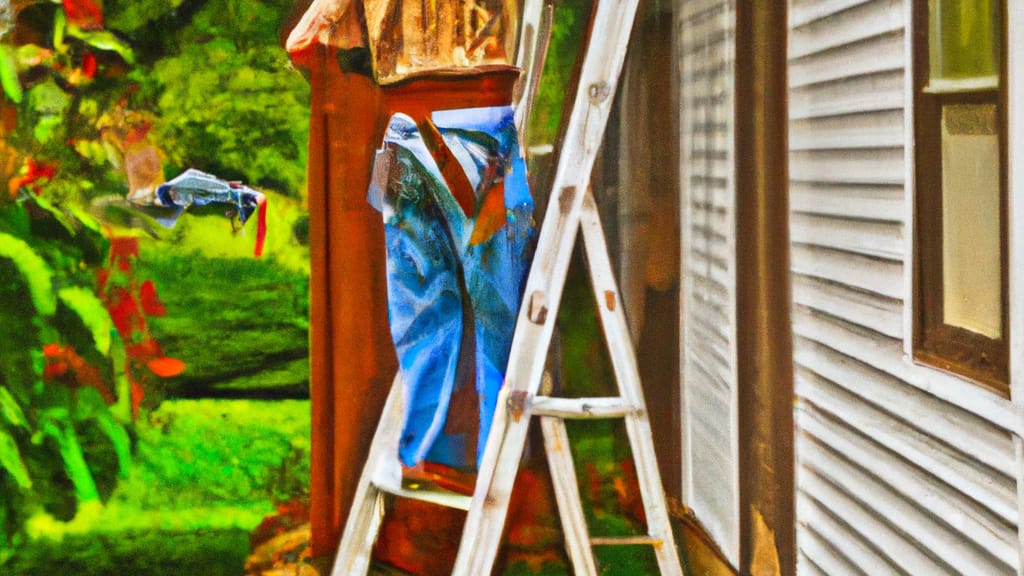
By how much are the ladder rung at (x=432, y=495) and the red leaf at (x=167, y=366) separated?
562mm


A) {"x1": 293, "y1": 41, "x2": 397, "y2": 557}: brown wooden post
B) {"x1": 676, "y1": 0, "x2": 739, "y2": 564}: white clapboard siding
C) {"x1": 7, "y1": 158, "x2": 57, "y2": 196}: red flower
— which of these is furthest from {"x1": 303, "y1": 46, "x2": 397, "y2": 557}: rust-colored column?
{"x1": 676, "y1": 0, "x2": 739, "y2": 564}: white clapboard siding

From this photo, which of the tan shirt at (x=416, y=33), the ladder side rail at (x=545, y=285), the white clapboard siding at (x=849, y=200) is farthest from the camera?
the tan shirt at (x=416, y=33)

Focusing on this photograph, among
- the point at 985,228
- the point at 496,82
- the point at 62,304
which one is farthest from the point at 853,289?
the point at 62,304

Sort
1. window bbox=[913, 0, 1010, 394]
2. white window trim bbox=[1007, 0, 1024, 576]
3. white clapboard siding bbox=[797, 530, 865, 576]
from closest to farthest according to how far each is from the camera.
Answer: white window trim bbox=[1007, 0, 1024, 576] < window bbox=[913, 0, 1010, 394] < white clapboard siding bbox=[797, 530, 865, 576]

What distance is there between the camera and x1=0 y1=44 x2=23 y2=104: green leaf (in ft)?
7.96

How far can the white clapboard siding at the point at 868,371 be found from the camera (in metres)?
1.73

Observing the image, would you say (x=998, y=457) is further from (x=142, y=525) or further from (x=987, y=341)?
(x=142, y=525)

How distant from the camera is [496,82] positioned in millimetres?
2396

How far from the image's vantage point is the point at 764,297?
234cm

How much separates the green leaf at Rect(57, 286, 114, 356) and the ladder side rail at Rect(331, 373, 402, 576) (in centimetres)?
71

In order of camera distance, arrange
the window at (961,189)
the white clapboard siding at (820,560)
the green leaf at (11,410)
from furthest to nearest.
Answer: the green leaf at (11,410) < the white clapboard siding at (820,560) < the window at (961,189)

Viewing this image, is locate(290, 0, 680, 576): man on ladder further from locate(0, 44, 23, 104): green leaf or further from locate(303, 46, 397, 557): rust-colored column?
locate(0, 44, 23, 104): green leaf

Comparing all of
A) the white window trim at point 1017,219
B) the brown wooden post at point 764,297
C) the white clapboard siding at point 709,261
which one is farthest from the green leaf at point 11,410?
the white window trim at point 1017,219

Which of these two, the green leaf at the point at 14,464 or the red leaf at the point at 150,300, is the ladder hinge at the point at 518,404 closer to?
the red leaf at the point at 150,300
